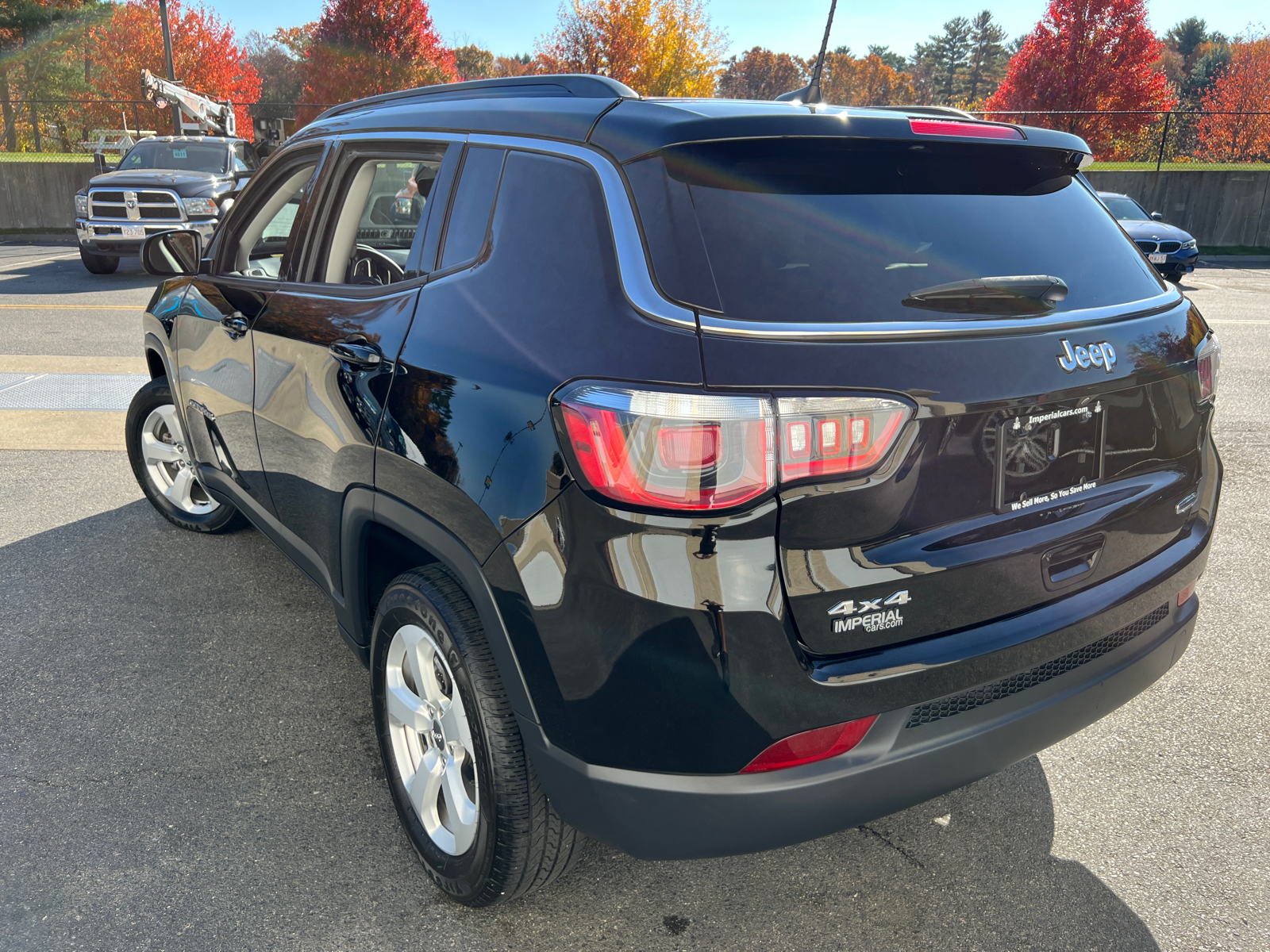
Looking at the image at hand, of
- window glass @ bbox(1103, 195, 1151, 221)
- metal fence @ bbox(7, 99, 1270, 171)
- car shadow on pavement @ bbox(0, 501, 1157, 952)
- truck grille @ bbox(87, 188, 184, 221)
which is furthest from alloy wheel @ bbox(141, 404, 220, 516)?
metal fence @ bbox(7, 99, 1270, 171)

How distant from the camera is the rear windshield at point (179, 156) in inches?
605

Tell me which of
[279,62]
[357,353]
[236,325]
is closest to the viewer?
[357,353]

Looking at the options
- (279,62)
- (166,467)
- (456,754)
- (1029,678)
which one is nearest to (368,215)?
(456,754)

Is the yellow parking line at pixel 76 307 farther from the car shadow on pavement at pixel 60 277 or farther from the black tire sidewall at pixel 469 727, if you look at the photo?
the black tire sidewall at pixel 469 727

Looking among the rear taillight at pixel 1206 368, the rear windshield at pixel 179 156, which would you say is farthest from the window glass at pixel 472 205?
the rear windshield at pixel 179 156

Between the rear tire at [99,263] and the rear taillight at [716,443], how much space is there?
15179 millimetres

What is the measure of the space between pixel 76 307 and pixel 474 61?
287ft

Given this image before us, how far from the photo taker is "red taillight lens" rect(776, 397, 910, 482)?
5.49 ft

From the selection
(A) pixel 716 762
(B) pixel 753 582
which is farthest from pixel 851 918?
(B) pixel 753 582

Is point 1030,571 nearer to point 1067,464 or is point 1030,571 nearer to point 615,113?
point 1067,464

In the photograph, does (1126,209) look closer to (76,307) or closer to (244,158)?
(244,158)

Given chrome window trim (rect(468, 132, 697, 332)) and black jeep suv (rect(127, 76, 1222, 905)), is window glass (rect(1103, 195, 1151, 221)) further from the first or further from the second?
chrome window trim (rect(468, 132, 697, 332))

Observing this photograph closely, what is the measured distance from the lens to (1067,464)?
6.62ft

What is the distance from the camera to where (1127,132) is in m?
24.2
